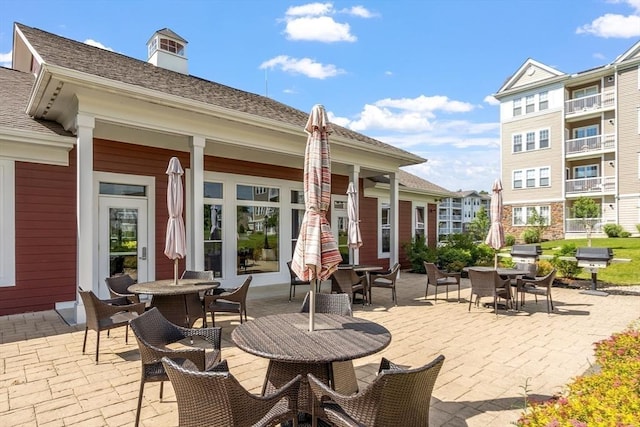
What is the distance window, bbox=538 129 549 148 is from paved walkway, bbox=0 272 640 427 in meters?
20.7

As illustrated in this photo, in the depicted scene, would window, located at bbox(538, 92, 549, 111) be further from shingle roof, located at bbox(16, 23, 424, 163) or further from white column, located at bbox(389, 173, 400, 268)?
shingle roof, located at bbox(16, 23, 424, 163)

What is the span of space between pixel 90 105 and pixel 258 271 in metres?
5.81

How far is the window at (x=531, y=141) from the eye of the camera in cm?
2577

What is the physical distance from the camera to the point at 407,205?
15.5 m

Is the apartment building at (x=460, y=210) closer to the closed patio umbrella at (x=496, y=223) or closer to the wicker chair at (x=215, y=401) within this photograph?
the closed patio umbrella at (x=496, y=223)

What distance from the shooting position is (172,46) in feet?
35.3

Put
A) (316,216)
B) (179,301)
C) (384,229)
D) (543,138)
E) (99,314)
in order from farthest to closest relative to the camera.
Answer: (543,138) → (384,229) → (179,301) → (99,314) → (316,216)

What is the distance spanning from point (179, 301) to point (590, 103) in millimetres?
28482

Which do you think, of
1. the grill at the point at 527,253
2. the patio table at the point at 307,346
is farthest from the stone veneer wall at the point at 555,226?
the patio table at the point at 307,346

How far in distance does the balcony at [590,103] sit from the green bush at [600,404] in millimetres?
26747

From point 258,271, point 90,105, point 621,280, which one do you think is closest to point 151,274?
point 258,271

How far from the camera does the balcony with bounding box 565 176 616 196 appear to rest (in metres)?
23.0

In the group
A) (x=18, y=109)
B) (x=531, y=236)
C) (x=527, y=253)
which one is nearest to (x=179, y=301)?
(x=18, y=109)

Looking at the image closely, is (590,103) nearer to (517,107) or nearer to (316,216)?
(517,107)
